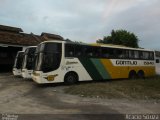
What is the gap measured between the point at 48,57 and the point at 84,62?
3052 mm

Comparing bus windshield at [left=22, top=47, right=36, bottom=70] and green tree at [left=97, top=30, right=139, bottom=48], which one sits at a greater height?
green tree at [left=97, top=30, right=139, bottom=48]

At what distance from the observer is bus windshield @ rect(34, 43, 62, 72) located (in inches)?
712

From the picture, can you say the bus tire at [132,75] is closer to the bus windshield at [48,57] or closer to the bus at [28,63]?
the bus windshield at [48,57]

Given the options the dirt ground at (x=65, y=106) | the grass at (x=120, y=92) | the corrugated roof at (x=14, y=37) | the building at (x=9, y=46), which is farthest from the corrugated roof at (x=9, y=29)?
the dirt ground at (x=65, y=106)

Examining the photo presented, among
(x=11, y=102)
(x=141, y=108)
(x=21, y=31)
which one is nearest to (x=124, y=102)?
(x=141, y=108)

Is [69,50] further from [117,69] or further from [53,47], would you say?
[117,69]

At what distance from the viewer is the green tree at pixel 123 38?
52500mm

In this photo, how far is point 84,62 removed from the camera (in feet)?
66.4

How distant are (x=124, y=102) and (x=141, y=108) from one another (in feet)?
4.93

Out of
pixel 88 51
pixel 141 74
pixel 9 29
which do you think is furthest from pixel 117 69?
pixel 9 29

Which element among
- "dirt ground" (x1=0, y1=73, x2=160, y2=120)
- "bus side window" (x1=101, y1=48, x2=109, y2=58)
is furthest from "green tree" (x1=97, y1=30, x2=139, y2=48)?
"dirt ground" (x1=0, y1=73, x2=160, y2=120)

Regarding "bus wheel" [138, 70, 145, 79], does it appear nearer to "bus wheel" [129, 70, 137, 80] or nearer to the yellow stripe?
the yellow stripe

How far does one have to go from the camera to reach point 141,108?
1203 cm

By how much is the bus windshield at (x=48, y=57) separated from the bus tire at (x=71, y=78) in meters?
1.18
